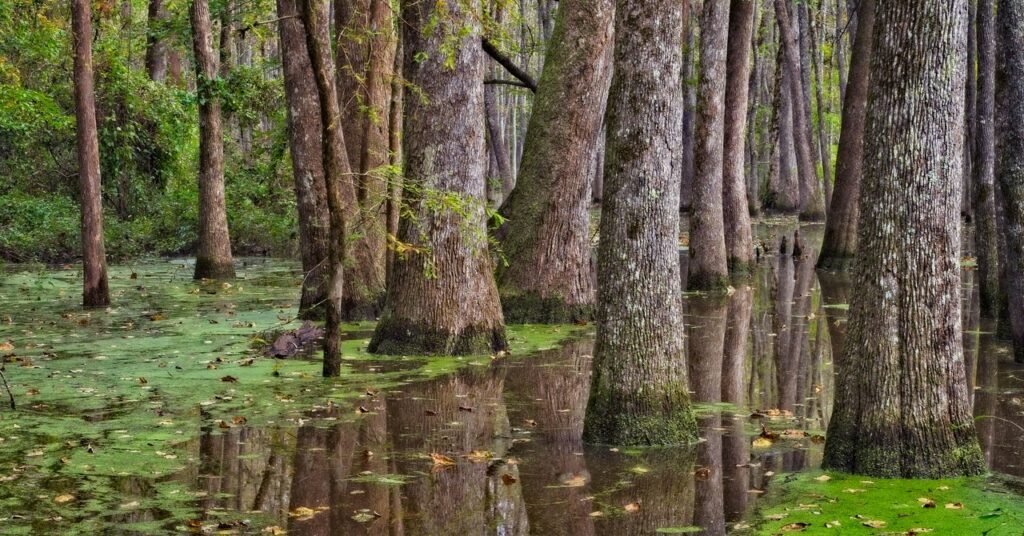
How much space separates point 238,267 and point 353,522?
2130 centimetres

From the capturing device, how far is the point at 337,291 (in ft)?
37.3

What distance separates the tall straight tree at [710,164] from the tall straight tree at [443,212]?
7.52 metres

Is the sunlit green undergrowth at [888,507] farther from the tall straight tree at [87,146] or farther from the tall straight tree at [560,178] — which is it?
the tall straight tree at [87,146]

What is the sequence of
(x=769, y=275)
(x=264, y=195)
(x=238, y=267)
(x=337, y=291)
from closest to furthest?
(x=337, y=291), (x=769, y=275), (x=238, y=267), (x=264, y=195)

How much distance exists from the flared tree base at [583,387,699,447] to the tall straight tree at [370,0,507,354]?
419cm

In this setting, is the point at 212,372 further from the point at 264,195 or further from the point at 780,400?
the point at 264,195

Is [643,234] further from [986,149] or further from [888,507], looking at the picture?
[986,149]

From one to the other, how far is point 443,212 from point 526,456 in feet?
15.8

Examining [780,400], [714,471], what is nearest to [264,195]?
[780,400]

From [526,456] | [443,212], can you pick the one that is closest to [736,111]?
[443,212]

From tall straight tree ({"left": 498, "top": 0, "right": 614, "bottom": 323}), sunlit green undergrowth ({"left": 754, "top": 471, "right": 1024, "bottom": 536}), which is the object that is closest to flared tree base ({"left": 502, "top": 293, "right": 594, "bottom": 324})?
tall straight tree ({"left": 498, "top": 0, "right": 614, "bottom": 323})

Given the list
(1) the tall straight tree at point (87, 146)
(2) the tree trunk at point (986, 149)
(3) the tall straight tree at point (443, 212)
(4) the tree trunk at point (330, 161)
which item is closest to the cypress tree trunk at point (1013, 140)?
(2) the tree trunk at point (986, 149)

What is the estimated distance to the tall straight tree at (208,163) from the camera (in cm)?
2102

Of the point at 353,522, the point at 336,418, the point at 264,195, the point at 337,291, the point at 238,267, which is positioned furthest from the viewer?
the point at 264,195
